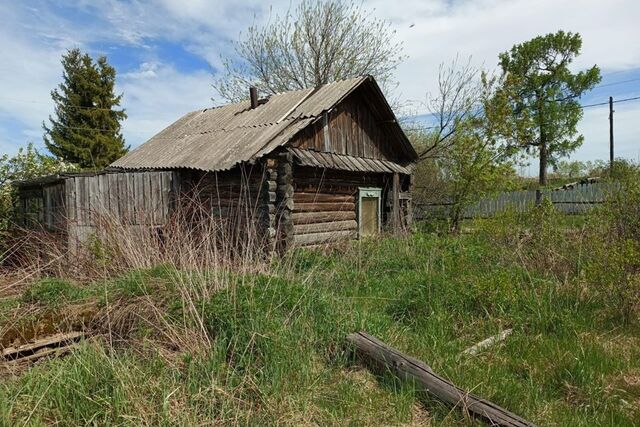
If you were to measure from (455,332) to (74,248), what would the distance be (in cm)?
562

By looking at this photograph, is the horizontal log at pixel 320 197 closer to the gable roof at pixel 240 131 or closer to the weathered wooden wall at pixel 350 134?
the weathered wooden wall at pixel 350 134

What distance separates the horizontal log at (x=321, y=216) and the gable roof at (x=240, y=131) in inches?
77.2

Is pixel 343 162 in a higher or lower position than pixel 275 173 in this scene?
higher

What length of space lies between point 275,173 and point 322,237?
2223 mm

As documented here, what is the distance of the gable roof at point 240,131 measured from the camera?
965 cm

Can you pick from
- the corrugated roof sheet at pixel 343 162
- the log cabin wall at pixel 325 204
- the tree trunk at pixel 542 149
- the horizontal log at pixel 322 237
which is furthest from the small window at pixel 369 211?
the tree trunk at pixel 542 149

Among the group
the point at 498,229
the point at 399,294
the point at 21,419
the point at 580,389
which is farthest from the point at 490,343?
the point at 21,419

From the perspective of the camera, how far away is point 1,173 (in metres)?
13.4

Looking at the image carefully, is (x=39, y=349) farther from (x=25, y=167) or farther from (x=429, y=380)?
(x=25, y=167)

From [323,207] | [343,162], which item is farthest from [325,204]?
[343,162]

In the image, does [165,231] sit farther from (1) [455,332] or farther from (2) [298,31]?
(2) [298,31]

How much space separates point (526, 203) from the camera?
746 centimetres

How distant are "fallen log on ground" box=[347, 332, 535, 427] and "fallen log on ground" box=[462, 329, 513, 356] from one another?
0.84 m

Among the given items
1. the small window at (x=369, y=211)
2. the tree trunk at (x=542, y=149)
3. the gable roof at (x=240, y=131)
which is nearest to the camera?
the gable roof at (x=240, y=131)
